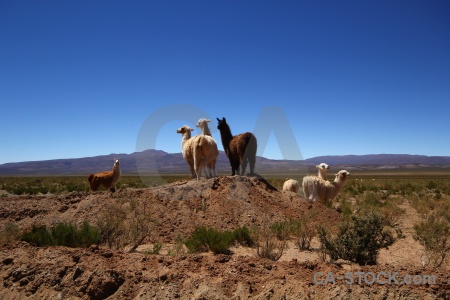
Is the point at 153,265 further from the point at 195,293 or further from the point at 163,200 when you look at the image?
the point at 163,200

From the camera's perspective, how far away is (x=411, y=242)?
1001 cm

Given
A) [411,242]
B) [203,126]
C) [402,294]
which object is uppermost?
[203,126]

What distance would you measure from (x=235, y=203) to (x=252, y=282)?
6.30 meters

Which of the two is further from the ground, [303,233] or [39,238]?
[39,238]

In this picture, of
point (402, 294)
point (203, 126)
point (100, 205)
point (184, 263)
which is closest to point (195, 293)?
point (184, 263)

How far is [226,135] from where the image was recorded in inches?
551

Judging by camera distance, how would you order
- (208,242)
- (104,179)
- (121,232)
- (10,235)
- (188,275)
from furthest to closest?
(104,179) < (121,232) < (10,235) < (208,242) < (188,275)

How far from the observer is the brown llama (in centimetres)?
1345

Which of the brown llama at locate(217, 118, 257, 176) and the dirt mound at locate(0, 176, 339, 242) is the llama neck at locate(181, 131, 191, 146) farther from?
the dirt mound at locate(0, 176, 339, 242)

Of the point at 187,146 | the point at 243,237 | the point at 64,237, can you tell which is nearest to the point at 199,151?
the point at 187,146

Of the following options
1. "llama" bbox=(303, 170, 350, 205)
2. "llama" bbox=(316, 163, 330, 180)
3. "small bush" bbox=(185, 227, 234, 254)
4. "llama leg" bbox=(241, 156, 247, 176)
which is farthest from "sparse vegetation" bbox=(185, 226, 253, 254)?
"llama" bbox=(316, 163, 330, 180)

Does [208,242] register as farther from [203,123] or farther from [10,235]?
[203,123]

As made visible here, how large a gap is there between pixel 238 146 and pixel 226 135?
83 cm

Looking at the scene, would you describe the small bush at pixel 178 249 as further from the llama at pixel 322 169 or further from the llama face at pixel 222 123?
the llama at pixel 322 169
